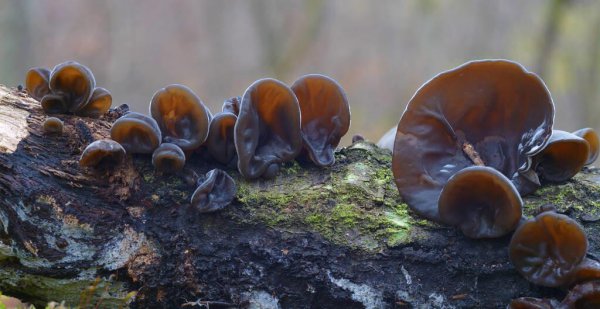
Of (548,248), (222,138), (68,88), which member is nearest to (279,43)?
(68,88)

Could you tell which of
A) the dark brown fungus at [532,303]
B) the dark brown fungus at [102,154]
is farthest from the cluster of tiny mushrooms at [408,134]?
the dark brown fungus at [532,303]

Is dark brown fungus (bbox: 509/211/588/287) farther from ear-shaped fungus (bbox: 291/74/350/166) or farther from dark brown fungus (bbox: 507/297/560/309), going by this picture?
ear-shaped fungus (bbox: 291/74/350/166)

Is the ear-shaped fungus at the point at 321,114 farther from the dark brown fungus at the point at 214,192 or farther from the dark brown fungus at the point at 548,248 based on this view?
the dark brown fungus at the point at 548,248

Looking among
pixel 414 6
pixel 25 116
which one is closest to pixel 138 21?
pixel 414 6

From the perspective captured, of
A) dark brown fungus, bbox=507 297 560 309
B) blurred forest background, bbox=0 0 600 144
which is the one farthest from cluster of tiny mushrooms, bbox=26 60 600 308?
blurred forest background, bbox=0 0 600 144

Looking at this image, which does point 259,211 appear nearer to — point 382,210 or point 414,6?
point 382,210

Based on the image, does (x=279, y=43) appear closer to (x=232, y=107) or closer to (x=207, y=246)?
(x=232, y=107)

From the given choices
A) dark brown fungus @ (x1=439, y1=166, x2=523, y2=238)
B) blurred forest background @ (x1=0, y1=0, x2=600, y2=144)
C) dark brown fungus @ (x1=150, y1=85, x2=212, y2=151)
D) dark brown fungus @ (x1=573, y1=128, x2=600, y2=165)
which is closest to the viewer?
dark brown fungus @ (x1=439, y1=166, x2=523, y2=238)
